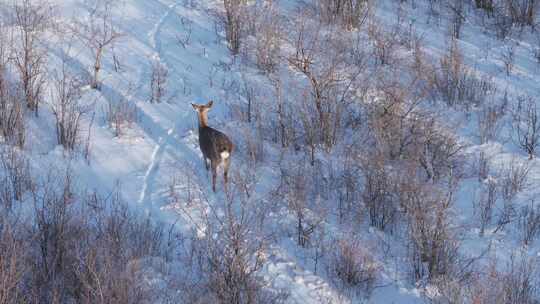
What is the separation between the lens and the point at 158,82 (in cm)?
1141

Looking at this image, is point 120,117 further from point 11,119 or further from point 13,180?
point 13,180

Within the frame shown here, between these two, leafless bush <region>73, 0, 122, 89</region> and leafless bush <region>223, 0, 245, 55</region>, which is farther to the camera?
leafless bush <region>223, 0, 245, 55</region>

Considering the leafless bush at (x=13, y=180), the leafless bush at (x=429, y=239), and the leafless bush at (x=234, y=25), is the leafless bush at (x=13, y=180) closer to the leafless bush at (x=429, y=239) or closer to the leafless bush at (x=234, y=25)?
the leafless bush at (x=429, y=239)

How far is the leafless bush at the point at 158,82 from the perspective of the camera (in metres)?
11.4

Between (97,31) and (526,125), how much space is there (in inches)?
348

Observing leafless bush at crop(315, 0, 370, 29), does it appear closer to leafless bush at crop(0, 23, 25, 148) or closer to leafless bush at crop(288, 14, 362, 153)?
leafless bush at crop(288, 14, 362, 153)

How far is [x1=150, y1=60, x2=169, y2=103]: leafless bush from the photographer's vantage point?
37.4 ft

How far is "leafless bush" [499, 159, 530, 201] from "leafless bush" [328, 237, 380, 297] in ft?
8.40

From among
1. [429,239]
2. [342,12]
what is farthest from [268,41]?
[429,239]

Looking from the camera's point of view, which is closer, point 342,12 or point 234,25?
point 234,25

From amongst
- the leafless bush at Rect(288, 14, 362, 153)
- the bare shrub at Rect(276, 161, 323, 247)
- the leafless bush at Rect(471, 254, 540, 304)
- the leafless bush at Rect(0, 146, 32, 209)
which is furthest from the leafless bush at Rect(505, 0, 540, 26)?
the leafless bush at Rect(0, 146, 32, 209)

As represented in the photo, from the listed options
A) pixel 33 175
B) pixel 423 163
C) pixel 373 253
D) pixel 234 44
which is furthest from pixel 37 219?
pixel 234 44

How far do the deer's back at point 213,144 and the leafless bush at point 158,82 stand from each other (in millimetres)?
2398

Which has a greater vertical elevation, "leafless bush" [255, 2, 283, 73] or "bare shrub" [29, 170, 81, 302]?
"leafless bush" [255, 2, 283, 73]
